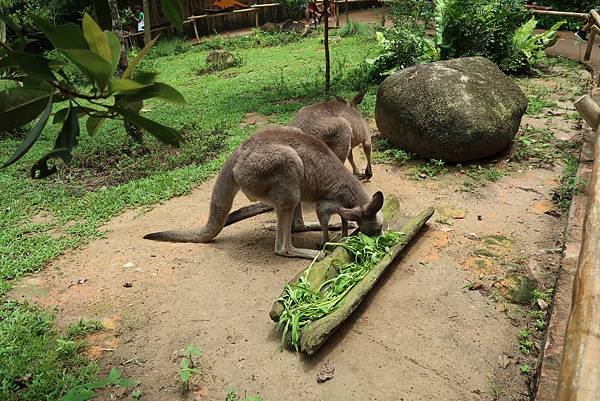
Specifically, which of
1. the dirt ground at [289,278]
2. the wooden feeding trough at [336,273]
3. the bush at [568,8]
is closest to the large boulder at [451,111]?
the dirt ground at [289,278]

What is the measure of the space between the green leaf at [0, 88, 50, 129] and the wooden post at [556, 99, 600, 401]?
195cm

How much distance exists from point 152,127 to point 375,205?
9.76ft

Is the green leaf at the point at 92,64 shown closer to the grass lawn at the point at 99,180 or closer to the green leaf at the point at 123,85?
the green leaf at the point at 123,85

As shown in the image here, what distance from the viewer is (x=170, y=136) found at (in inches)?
59.5

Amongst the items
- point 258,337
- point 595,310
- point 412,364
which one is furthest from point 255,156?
point 595,310

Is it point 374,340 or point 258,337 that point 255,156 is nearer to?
point 258,337

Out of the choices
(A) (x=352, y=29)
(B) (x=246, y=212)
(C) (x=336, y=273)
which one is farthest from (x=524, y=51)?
(C) (x=336, y=273)

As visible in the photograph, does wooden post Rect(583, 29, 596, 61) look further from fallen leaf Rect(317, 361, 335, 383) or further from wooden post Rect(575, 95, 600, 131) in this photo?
fallen leaf Rect(317, 361, 335, 383)

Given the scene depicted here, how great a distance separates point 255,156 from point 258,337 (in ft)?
5.37

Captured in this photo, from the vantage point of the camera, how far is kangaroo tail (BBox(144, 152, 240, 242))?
4.46 metres

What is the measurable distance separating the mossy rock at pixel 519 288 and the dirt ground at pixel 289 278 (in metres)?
0.05

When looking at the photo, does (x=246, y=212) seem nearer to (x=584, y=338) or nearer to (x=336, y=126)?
(x=336, y=126)

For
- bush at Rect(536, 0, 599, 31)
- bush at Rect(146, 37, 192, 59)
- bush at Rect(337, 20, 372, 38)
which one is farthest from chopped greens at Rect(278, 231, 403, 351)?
bush at Rect(146, 37, 192, 59)

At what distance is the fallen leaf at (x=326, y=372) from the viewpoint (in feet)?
10.0
